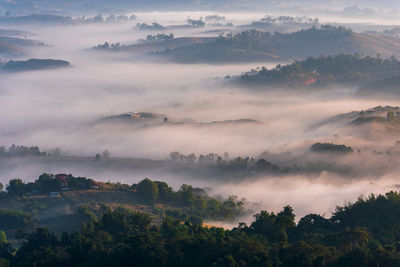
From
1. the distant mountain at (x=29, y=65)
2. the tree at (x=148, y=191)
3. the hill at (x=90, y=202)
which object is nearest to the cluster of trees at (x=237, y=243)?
the hill at (x=90, y=202)

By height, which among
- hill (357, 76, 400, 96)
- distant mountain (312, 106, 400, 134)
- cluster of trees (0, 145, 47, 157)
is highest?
hill (357, 76, 400, 96)

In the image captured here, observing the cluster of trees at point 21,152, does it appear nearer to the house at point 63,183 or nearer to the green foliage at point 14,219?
the house at point 63,183

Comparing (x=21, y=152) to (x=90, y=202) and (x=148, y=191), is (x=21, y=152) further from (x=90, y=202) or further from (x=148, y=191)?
(x=148, y=191)

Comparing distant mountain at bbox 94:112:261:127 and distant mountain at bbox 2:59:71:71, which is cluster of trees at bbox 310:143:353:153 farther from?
distant mountain at bbox 2:59:71:71

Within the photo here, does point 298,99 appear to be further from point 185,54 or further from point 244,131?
point 185,54

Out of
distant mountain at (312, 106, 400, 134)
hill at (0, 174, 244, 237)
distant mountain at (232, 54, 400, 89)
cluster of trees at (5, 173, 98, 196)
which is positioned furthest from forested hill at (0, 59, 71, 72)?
cluster of trees at (5, 173, 98, 196)

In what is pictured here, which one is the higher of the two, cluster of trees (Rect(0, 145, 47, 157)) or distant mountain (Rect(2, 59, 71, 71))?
distant mountain (Rect(2, 59, 71, 71))

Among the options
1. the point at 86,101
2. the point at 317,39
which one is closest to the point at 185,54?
the point at 317,39
